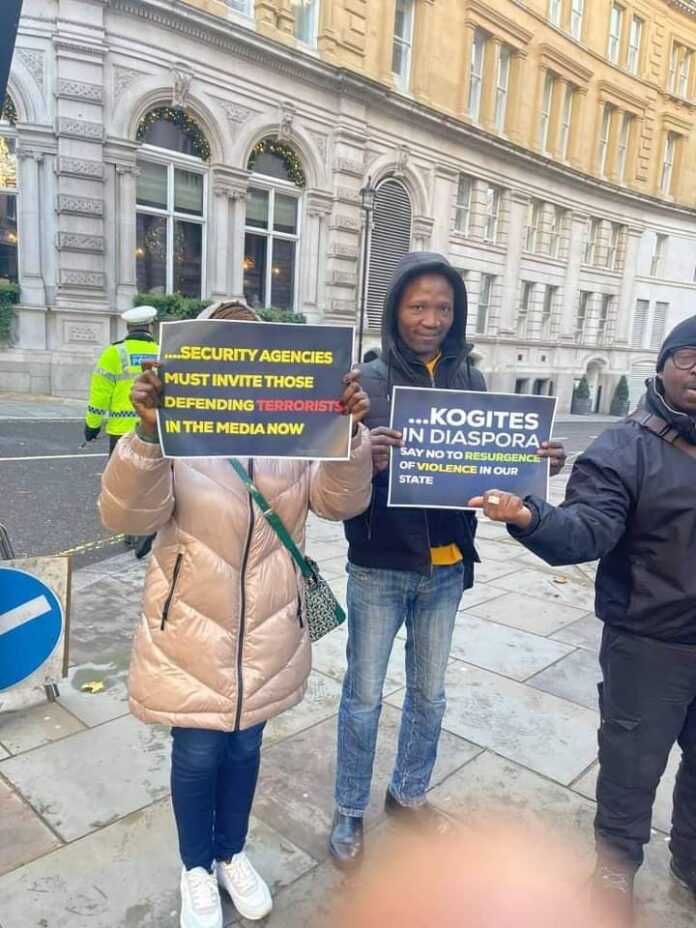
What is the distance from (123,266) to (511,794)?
16299 millimetres

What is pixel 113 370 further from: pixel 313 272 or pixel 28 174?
pixel 313 272

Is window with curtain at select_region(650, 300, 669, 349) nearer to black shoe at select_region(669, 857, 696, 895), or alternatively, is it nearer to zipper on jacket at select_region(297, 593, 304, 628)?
black shoe at select_region(669, 857, 696, 895)

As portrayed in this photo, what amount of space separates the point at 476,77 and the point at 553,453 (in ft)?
86.5

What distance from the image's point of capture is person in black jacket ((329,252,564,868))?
2.48 meters

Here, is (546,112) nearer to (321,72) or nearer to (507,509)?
(321,72)

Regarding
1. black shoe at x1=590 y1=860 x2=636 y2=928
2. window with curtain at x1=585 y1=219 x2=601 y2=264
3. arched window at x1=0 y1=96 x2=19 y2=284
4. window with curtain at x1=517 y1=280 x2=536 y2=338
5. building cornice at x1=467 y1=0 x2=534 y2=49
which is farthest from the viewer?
window with curtain at x1=585 y1=219 x2=601 y2=264

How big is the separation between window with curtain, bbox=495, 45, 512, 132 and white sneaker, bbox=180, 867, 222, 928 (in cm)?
2770

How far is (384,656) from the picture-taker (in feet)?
8.46

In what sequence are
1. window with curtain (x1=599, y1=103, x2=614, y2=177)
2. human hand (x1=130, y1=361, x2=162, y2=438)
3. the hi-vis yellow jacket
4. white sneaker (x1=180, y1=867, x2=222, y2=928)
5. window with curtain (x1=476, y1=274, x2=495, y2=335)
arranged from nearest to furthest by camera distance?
human hand (x1=130, y1=361, x2=162, y2=438)
white sneaker (x1=180, y1=867, x2=222, y2=928)
the hi-vis yellow jacket
window with curtain (x1=476, y1=274, x2=495, y2=335)
window with curtain (x1=599, y1=103, x2=614, y2=177)

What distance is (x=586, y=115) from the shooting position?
28844 millimetres

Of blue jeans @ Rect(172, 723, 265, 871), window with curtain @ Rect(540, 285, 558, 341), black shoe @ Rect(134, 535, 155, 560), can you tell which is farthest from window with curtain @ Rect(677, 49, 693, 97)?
blue jeans @ Rect(172, 723, 265, 871)

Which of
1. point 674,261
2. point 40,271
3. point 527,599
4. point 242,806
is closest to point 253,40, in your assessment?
→ point 40,271

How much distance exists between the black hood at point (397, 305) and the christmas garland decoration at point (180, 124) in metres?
16.5

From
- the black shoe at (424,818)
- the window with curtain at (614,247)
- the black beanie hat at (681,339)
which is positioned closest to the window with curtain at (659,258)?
the window with curtain at (614,247)
